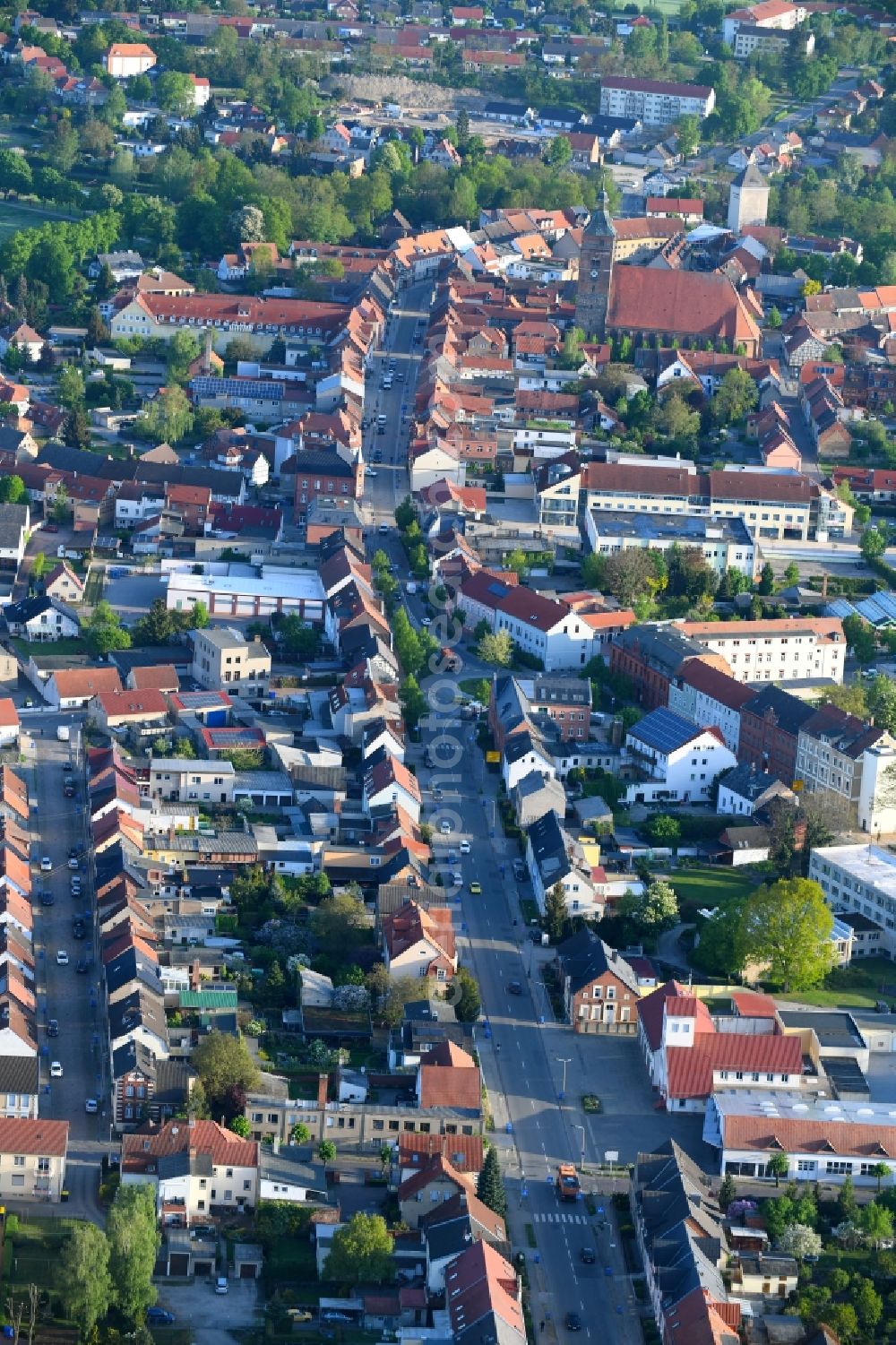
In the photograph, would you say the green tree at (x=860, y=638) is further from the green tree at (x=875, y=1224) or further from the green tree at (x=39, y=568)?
the green tree at (x=875, y=1224)

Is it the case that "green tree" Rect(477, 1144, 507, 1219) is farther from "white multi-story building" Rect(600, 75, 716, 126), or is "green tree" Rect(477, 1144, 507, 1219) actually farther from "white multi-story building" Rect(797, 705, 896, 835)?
"white multi-story building" Rect(600, 75, 716, 126)

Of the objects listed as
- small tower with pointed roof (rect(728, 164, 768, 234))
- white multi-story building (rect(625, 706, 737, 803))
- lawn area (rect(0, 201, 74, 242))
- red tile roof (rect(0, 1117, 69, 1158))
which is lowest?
lawn area (rect(0, 201, 74, 242))

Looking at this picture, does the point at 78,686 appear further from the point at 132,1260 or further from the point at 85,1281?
the point at 85,1281

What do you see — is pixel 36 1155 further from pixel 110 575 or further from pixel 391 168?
pixel 391 168

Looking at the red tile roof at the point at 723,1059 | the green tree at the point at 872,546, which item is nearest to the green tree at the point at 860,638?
the green tree at the point at 872,546

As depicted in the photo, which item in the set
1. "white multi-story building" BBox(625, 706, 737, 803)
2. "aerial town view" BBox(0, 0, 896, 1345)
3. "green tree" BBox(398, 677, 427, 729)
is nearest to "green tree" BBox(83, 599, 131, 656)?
"aerial town view" BBox(0, 0, 896, 1345)

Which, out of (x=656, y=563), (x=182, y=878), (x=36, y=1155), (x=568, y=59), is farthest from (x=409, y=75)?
(x=36, y=1155)
